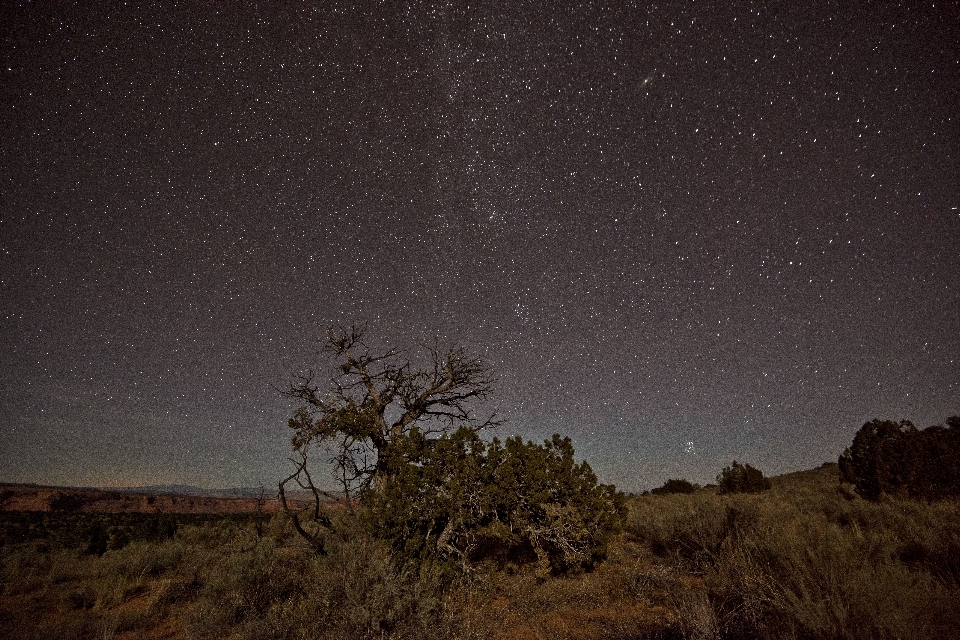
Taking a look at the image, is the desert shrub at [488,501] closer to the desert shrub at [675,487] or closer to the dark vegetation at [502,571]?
the dark vegetation at [502,571]

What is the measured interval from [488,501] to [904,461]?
53.4 feet

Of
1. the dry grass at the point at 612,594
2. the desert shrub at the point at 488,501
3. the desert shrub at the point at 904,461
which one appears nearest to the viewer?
the dry grass at the point at 612,594

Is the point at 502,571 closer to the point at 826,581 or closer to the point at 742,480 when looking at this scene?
the point at 826,581

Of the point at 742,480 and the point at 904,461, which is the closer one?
the point at 904,461

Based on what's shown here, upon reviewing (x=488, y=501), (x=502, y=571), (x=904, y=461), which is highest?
→ (x=904, y=461)

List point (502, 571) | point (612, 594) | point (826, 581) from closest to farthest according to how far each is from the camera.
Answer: point (826, 581) → point (612, 594) → point (502, 571)

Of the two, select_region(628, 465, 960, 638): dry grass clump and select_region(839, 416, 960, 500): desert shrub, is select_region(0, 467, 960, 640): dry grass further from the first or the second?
select_region(839, 416, 960, 500): desert shrub

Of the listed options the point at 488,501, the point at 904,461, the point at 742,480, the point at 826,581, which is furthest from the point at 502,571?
the point at 742,480

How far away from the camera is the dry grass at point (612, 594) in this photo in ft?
13.8

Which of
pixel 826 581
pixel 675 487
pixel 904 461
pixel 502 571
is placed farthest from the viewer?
pixel 675 487

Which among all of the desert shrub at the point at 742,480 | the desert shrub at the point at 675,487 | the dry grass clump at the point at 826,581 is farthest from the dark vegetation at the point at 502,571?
the desert shrub at the point at 675,487

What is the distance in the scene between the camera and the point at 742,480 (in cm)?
2252

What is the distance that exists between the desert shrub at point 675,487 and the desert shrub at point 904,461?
12.2 meters

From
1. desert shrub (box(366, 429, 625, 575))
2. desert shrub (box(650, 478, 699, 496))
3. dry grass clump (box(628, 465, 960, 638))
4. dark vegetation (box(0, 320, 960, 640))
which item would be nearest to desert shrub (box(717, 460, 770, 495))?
desert shrub (box(650, 478, 699, 496))
